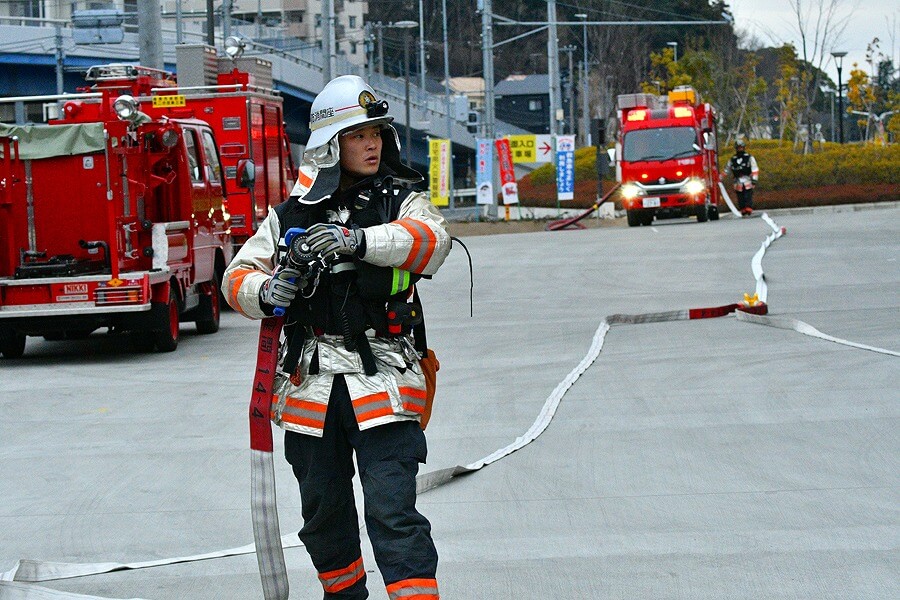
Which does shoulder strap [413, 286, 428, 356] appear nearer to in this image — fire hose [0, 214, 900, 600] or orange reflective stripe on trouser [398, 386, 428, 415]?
orange reflective stripe on trouser [398, 386, 428, 415]

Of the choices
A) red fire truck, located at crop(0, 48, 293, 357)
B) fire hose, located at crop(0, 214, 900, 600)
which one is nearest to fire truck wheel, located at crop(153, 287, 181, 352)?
red fire truck, located at crop(0, 48, 293, 357)

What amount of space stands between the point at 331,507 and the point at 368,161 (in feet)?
3.76

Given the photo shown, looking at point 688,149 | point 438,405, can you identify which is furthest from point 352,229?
point 688,149

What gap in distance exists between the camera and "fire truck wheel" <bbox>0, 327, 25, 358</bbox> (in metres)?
13.7

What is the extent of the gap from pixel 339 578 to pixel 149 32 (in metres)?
17.3

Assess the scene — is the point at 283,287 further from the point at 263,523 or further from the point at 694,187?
the point at 694,187

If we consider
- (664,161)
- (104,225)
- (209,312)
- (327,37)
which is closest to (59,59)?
(327,37)

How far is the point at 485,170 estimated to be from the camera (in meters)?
42.4

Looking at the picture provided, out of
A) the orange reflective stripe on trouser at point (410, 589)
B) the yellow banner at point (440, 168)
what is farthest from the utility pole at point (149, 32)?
the yellow banner at point (440, 168)

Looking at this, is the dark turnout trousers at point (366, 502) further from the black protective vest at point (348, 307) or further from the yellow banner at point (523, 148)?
the yellow banner at point (523, 148)

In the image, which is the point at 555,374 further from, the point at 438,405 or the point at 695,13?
the point at 695,13

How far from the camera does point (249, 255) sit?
4.62m

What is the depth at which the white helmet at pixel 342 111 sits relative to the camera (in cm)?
455

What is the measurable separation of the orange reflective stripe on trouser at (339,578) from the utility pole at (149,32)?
16.9m
